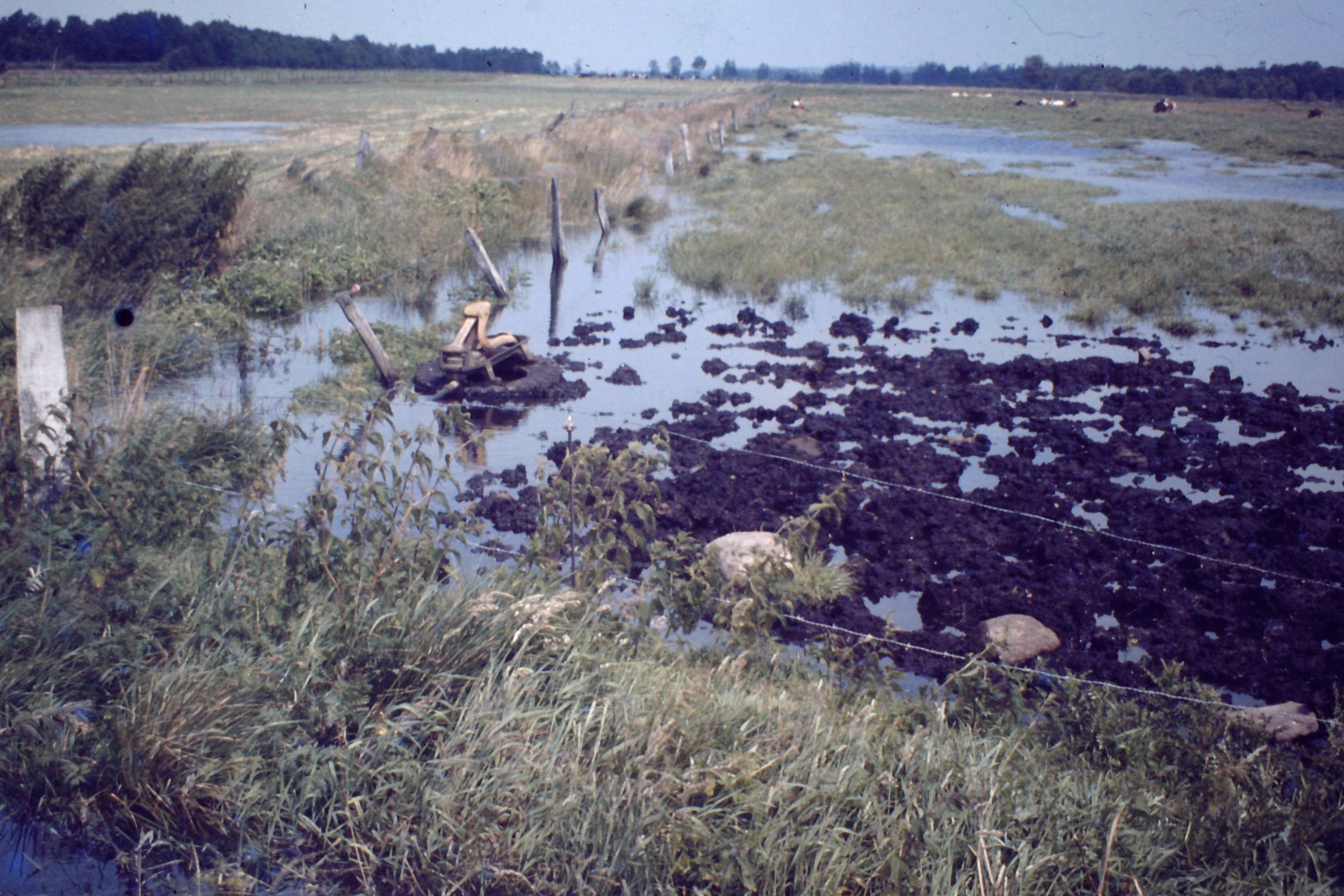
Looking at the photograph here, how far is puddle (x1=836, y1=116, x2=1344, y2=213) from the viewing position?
2911 centimetres

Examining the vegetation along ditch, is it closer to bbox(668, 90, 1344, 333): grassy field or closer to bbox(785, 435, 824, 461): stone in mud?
bbox(785, 435, 824, 461): stone in mud

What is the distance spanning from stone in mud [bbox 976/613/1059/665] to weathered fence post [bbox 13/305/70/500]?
524cm

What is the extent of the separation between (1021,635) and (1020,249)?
1527 cm

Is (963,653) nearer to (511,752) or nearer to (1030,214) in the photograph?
(511,752)

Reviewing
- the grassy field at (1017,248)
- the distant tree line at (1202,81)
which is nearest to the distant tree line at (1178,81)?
the distant tree line at (1202,81)

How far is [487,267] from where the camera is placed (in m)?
13.8

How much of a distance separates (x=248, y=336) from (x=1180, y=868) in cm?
1056

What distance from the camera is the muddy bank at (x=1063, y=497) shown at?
577cm

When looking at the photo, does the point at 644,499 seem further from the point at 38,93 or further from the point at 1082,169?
the point at 1082,169

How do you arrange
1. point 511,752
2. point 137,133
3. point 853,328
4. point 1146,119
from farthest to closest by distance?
1. point 1146,119
2. point 137,133
3. point 853,328
4. point 511,752

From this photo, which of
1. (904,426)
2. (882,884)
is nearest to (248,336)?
(904,426)

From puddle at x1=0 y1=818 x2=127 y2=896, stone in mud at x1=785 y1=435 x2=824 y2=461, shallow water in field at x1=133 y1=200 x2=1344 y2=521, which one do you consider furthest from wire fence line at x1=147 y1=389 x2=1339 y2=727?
puddle at x1=0 y1=818 x2=127 y2=896

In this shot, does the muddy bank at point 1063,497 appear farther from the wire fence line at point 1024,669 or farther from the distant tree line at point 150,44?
the distant tree line at point 150,44

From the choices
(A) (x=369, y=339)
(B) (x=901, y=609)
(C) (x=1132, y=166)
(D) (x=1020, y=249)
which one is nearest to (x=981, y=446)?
(B) (x=901, y=609)
